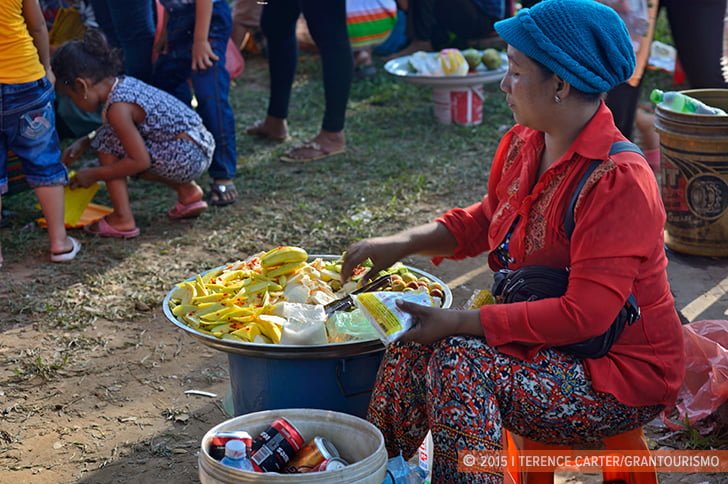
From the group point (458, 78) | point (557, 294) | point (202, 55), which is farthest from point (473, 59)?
point (557, 294)

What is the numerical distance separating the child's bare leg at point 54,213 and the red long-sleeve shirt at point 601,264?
2.78 m

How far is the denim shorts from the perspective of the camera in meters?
4.32

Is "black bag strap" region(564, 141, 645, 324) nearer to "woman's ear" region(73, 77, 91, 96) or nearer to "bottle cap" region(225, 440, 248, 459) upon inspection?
"bottle cap" region(225, 440, 248, 459)

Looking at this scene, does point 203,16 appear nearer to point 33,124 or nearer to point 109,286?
point 33,124

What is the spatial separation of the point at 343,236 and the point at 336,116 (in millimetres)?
1371

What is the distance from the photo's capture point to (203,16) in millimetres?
4840

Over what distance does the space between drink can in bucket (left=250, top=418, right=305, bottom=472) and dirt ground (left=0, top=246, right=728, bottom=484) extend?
77 cm

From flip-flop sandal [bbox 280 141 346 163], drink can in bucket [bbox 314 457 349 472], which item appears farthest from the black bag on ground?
flip-flop sandal [bbox 280 141 346 163]

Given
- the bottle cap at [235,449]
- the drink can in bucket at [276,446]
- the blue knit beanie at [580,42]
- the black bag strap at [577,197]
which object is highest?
the blue knit beanie at [580,42]

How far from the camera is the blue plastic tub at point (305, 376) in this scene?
259cm

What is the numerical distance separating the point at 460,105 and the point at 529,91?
14.2 feet

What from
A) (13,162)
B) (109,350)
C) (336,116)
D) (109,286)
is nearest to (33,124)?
(13,162)

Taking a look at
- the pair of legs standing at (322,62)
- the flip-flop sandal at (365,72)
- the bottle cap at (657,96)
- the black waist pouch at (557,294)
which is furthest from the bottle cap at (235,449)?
the flip-flop sandal at (365,72)

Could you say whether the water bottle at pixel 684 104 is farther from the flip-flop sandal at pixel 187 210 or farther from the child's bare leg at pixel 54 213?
the child's bare leg at pixel 54 213
